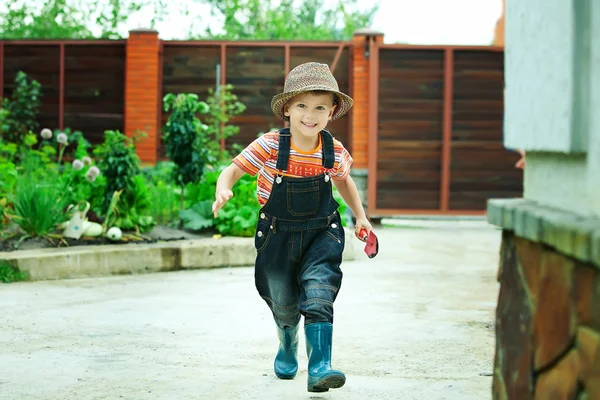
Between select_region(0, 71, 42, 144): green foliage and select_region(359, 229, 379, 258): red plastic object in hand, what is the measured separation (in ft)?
33.9

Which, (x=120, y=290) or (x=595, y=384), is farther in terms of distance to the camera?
(x=120, y=290)

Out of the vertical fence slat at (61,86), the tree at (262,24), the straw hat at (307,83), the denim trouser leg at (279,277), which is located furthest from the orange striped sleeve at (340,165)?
the tree at (262,24)

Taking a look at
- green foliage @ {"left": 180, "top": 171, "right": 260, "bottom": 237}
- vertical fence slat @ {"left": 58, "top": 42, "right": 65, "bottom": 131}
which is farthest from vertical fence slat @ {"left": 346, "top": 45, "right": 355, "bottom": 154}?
green foliage @ {"left": 180, "top": 171, "right": 260, "bottom": 237}

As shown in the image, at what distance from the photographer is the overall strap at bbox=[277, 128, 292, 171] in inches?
161

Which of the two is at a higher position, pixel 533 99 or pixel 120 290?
pixel 533 99

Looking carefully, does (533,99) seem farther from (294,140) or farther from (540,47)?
(294,140)

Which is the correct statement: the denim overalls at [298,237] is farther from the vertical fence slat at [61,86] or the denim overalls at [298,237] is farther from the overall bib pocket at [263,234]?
the vertical fence slat at [61,86]

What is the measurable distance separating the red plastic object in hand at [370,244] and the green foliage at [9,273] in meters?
3.83

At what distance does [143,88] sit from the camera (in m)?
14.2

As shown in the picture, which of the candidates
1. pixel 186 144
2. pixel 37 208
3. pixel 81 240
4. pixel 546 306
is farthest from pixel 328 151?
pixel 186 144

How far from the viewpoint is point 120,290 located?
7.02 m

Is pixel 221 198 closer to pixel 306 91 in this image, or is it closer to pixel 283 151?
pixel 283 151

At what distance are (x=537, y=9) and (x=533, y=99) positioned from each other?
23 centimetres

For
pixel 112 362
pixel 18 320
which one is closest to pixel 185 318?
pixel 18 320
